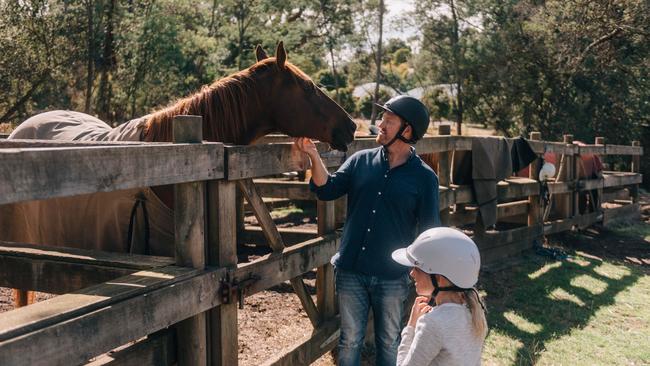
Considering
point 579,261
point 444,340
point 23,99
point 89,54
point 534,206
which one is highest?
point 89,54

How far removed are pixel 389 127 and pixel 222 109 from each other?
1.34 metres

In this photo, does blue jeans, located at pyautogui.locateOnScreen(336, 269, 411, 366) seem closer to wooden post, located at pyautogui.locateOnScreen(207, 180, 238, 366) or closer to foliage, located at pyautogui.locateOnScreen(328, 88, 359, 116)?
wooden post, located at pyautogui.locateOnScreen(207, 180, 238, 366)

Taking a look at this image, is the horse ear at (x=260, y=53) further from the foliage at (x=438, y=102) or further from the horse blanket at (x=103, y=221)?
the foliage at (x=438, y=102)

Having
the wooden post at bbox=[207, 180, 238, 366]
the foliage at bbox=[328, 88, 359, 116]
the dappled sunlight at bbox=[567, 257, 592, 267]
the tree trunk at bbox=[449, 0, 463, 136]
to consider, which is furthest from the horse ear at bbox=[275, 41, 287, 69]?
the foliage at bbox=[328, 88, 359, 116]

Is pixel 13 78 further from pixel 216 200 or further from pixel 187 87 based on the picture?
pixel 216 200

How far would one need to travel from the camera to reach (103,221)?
3.43 metres

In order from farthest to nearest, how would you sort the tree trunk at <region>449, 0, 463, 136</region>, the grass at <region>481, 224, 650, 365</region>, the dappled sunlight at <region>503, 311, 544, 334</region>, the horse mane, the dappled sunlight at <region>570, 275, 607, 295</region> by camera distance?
the tree trunk at <region>449, 0, 463, 136</region>
the dappled sunlight at <region>570, 275, 607, 295</region>
the dappled sunlight at <region>503, 311, 544, 334</region>
the grass at <region>481, 224, 650, 365</region>
the horse mane

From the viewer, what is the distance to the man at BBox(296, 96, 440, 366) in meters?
3.23

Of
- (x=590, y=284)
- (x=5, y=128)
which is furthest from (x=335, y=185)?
(x=5, y=128)

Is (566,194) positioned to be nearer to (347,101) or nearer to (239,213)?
(239,213)

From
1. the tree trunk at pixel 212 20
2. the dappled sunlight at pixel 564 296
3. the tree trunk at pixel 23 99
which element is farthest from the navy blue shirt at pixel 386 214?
the tree trunk at pixel 212 20

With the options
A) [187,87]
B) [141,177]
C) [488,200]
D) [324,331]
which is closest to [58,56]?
[187,87]

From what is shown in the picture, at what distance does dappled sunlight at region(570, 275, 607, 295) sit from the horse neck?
4.65 meters

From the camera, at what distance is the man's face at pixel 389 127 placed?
323cm
